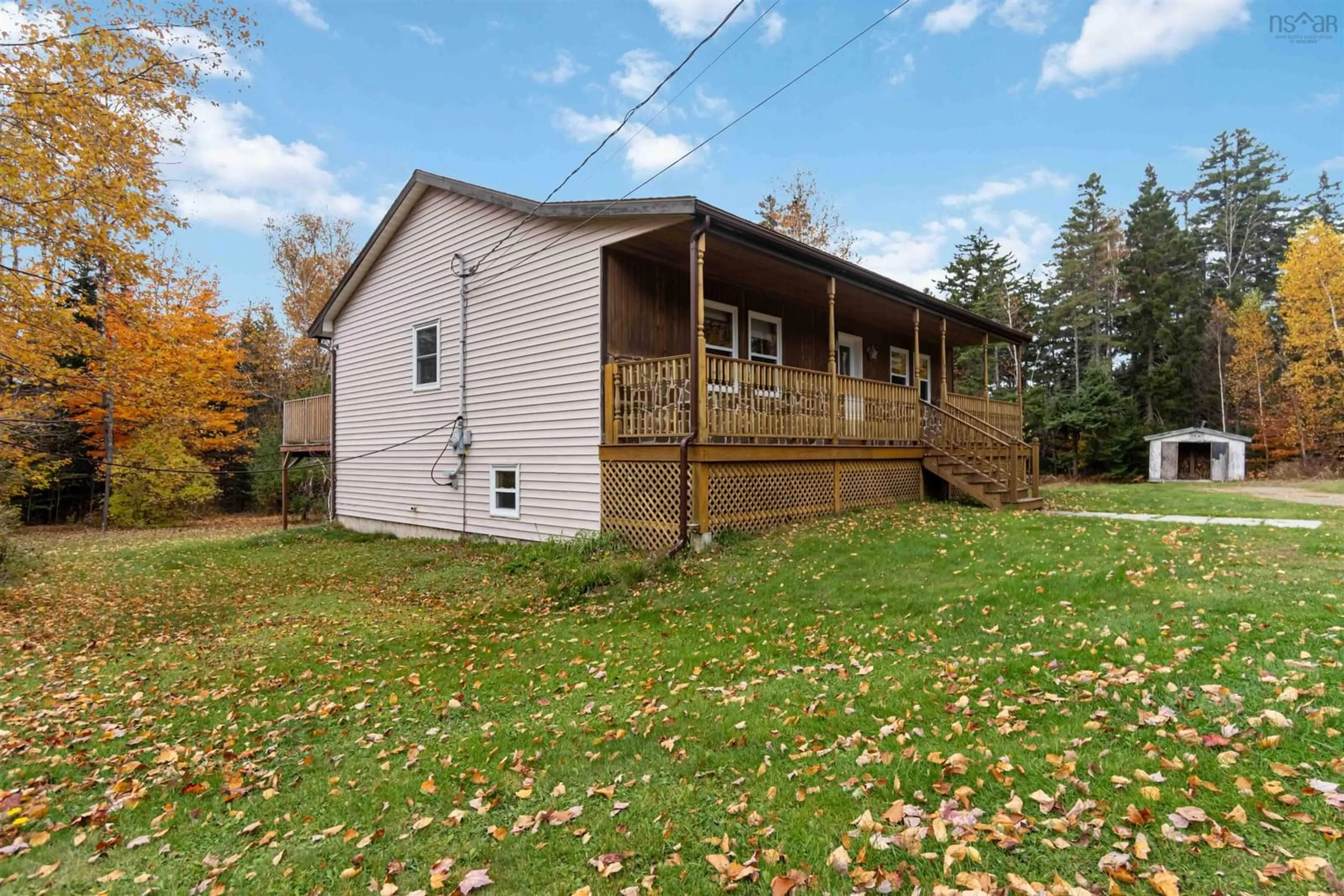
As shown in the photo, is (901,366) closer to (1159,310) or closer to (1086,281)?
(1159,310)

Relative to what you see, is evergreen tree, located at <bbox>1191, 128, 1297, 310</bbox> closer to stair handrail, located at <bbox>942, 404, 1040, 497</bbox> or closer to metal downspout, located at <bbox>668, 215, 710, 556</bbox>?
stair handrail, located at <bbox>942, 404, 1040, 497</bbox>

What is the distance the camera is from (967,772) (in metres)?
3.00

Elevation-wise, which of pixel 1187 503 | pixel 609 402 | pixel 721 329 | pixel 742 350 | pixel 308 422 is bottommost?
pixel 1187 503

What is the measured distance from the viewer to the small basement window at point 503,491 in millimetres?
11281

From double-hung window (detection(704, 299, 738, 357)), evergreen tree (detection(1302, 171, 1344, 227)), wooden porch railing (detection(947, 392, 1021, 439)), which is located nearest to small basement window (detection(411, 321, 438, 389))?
double-hung window (detection(704, 299, 738, 357))

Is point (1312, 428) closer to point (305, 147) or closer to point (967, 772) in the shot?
point (967, 772)

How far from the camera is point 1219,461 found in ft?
83.1

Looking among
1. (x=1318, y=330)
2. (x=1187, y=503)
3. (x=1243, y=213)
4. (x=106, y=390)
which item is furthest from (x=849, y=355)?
(x=1243, y=213)

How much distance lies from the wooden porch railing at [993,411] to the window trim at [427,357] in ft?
34.5

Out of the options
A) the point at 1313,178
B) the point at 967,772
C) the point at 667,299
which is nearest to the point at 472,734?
the point at 967,772

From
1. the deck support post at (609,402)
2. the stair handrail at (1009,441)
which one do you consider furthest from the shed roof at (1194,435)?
the deck support post at (609,402)

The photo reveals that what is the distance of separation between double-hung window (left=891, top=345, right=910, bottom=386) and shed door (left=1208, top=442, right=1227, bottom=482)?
56.0 feet

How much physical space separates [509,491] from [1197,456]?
2976cm
